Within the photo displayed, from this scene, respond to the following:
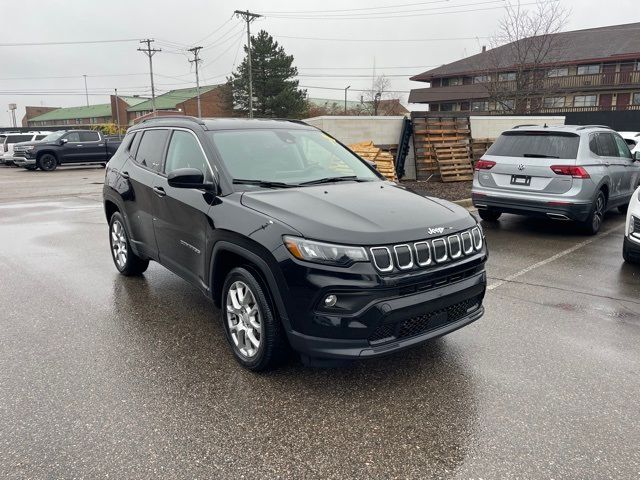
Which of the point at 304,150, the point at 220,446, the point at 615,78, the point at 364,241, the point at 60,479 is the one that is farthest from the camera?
the point at 615,78

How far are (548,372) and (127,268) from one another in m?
4.52

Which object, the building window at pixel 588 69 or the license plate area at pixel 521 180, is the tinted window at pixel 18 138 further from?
the building window at pixel 588 69

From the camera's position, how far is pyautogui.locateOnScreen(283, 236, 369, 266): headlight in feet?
10.1

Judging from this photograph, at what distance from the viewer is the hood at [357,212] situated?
3178mm

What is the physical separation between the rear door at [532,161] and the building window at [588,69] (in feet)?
127

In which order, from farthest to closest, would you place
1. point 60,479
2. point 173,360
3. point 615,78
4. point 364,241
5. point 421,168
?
point 615,78 → point 421,168 → point 173,360 → point 364,241 → point 60,479

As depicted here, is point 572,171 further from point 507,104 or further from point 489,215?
point 507,104

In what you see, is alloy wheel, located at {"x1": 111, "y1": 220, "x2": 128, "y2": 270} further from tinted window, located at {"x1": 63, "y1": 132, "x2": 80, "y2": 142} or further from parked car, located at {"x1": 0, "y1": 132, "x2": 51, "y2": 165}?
parked car, located at {"x1": 0, "y1": 132, "x2": 51, "y2": 165}

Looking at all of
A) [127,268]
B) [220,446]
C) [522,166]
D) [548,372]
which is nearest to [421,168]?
[522,166]

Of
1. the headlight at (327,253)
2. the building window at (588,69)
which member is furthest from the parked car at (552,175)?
the building window at (588,69)

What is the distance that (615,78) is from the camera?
3934 cm

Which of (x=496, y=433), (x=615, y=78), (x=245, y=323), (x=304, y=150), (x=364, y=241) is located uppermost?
(x=615, y=78)

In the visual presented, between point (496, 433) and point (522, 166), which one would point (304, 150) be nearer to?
point (496, 433)

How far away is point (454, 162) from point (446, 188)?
6.61 feet
